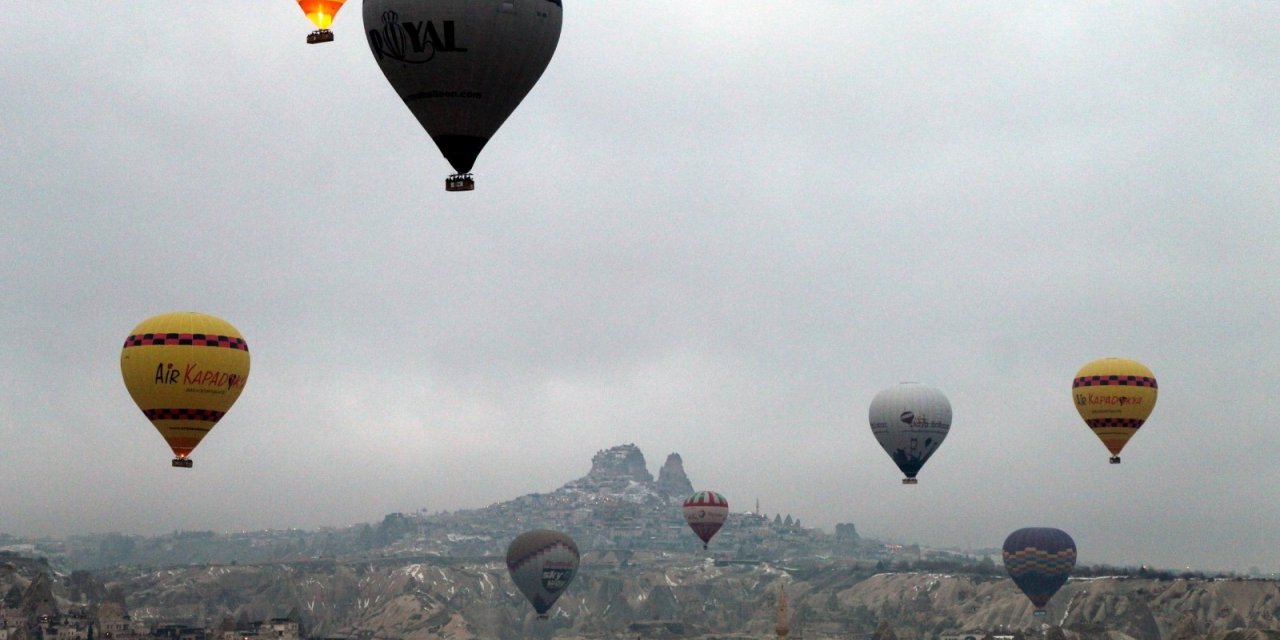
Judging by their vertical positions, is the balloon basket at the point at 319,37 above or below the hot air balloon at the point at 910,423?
above

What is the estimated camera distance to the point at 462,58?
56188mm

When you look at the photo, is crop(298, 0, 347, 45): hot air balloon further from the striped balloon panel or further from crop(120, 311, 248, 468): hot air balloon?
the striped balloon panel

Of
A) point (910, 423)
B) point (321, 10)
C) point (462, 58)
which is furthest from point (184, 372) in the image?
point (910, 423)

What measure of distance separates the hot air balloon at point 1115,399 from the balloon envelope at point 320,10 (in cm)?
7094

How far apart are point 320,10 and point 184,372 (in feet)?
88.5

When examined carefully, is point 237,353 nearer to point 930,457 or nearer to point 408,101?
point 408,101

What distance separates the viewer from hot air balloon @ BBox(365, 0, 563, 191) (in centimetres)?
5591

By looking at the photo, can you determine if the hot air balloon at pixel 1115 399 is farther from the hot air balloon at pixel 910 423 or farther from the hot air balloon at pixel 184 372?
the hot air balloon at pixel 184 372

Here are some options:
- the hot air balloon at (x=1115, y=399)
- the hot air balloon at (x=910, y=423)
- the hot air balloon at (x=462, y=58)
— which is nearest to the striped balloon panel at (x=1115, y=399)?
the hot air balloon at (x=1115, y=399)

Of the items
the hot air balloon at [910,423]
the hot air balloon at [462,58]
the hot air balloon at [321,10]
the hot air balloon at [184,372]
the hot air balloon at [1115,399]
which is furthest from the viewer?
the hot air balloon at [910,423]

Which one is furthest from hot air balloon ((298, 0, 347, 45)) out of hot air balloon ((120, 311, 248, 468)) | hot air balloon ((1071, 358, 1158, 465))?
hot air balloon ((1071, 358, 1158, 465))

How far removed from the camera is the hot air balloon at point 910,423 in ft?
416

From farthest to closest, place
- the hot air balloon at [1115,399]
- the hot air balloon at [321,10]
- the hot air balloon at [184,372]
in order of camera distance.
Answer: the hot air balloon at [1115,399]
the hot air balloon at [184,372]
the hot air balloon at [321,10]

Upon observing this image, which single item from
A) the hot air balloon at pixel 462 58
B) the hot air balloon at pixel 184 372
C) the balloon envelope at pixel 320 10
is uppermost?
the balloon envelope at pixel 320 10
